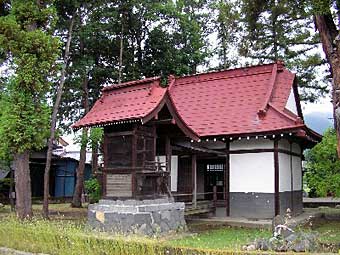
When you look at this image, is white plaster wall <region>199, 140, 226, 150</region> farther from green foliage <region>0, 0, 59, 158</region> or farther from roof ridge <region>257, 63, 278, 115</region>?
green foliage <region>0, 0, 59, 158</region>

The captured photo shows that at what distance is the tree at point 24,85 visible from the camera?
13539 millimetres

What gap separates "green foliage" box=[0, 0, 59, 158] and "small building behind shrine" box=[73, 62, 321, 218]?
1.47 m

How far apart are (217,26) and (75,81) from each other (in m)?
12.9

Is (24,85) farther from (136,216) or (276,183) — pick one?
(276,183)

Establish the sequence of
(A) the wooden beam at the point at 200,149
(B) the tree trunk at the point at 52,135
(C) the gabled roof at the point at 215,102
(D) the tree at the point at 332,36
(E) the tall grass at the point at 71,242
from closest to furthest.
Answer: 1. (E) the tall grass at the point at 71,242
2. (D) the tree at the point at 332,36
3. (C) the gabled roof at the point at 215,102
4. (A) the wooden beam at the point at 200,149
5. (B) the tree trunk at the point at 52,135

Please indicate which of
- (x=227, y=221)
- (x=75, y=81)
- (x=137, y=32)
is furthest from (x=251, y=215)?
(x=137, y=32)

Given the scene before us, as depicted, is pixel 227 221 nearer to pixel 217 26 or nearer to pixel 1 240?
pixel 1 240

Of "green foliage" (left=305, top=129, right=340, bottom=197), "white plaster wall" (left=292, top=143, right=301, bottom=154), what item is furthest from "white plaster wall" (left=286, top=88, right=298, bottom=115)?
"green foliage" (left=305, top=129, right=340, bottom=197)

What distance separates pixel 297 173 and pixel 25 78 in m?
12.6

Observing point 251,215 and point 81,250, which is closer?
point 81,250

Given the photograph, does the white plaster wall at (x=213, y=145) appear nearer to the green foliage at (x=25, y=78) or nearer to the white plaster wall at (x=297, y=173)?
the white plaster wall at (x=297, y=173)

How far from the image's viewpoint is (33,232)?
32.4 feet

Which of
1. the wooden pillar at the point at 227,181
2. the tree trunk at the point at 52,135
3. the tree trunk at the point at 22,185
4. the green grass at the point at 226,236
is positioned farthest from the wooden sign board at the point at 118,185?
the wooden pillar at the point at 227,181

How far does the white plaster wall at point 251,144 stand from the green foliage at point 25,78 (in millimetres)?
7652
